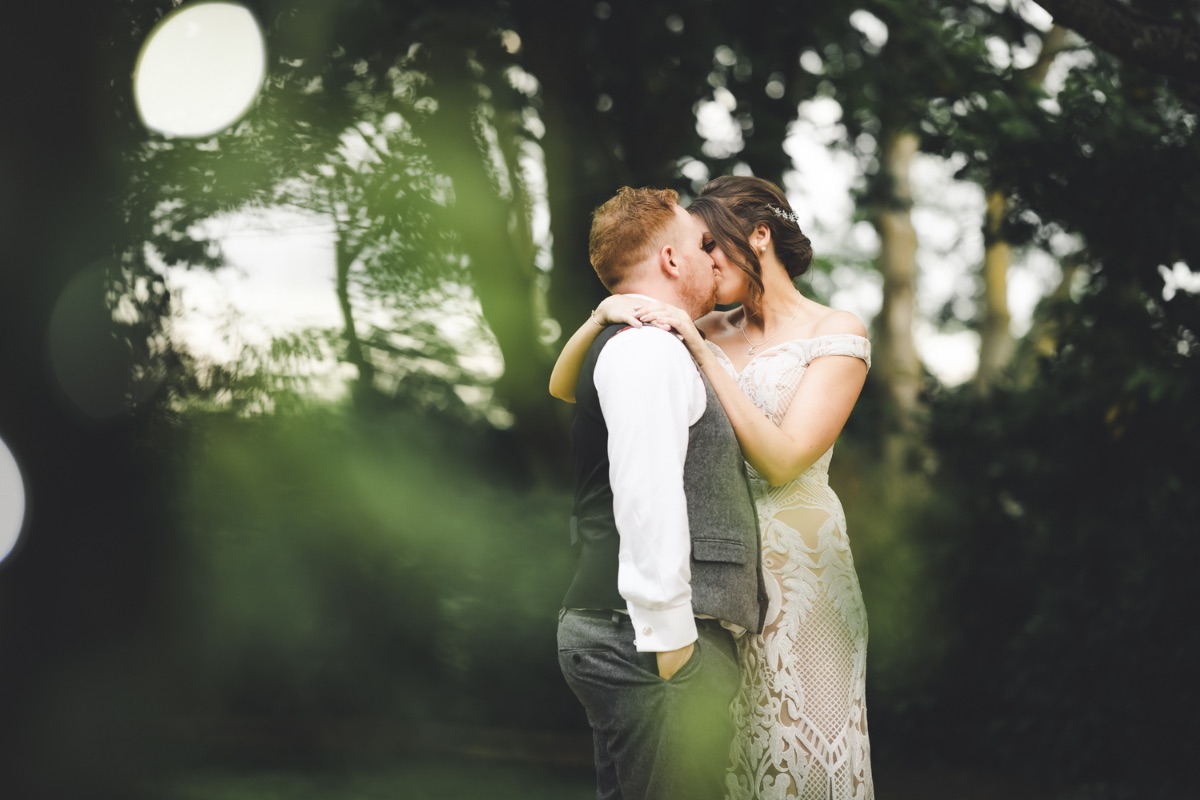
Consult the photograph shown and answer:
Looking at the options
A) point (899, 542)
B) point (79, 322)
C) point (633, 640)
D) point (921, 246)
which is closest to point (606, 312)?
point (633, 640)

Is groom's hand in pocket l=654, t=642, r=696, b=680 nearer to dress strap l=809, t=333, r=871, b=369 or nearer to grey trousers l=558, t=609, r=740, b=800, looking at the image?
grey trousers l=558, t=609, r=740, b=800

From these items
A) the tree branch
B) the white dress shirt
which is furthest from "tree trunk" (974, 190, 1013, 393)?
the white dress shirt

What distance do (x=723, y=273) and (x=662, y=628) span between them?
122 cm

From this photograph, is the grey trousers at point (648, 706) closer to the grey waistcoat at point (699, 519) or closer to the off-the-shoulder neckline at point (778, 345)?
the grey waistcoat at point (699, 519)

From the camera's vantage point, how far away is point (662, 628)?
2488 mm

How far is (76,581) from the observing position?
430 centimetres

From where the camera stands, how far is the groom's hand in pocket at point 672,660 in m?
2.51

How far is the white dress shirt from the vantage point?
247 cm

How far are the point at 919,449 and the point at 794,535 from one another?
6.13 metres

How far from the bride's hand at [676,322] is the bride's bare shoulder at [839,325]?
635 mm

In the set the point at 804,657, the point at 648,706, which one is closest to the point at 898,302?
the point at 804,657

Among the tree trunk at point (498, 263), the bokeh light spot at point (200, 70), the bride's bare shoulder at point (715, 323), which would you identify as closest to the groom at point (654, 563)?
the bride's bare shoulder at point (715, 323)

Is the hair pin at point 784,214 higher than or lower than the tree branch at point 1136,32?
lower

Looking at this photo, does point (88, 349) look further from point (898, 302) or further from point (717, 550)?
point (898, 302)
